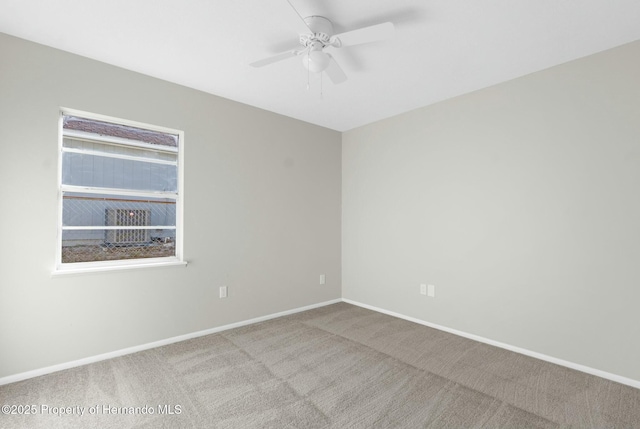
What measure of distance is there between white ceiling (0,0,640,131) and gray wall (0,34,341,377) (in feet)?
0.90

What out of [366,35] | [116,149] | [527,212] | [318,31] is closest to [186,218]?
[116,149]

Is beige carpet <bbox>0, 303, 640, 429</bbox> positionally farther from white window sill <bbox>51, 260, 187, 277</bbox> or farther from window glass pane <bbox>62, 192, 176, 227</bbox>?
window glass pane <bbox>62, 192, 176, 227</bbox>

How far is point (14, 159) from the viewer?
2.29 m

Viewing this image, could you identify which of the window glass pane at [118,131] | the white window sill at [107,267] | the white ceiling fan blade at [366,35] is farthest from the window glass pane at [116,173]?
the white ceiling fan blade at [366,35]

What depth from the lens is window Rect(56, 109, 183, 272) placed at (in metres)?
2.58

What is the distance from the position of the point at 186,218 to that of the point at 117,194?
62 centimetres

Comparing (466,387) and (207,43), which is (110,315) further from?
(466,387)

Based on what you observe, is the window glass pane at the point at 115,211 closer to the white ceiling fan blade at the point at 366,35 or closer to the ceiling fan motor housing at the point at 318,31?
the ceiling fan motor housing at the point at 318,31

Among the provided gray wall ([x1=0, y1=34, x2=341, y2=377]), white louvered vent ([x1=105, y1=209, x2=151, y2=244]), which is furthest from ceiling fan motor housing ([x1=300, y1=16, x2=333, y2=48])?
white louvered vent ([x1=105, y1=209, x2=151, y2=244])

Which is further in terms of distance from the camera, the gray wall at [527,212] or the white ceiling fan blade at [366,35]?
the gray wall at [527,212]

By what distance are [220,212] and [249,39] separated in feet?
5.72

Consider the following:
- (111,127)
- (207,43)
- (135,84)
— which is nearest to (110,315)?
(111,127)

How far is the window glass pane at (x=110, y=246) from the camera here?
102 inches

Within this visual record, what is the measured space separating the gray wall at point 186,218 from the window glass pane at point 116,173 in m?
0.14
